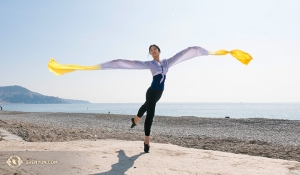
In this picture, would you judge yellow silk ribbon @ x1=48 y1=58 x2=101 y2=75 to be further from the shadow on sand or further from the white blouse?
the shadow on sand

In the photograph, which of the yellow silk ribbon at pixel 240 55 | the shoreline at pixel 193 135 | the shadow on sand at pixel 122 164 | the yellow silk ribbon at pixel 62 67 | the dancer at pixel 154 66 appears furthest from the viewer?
the shoreline at pixel 193 135

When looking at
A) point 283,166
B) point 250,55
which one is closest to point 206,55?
point 250,55

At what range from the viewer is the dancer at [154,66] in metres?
5.39

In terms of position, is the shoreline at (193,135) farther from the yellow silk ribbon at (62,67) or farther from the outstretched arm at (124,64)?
the outstretched arm at (124,64)

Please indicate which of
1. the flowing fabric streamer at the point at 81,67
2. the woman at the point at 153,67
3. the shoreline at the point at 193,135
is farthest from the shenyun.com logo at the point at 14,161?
the shoreline at the point at 193,135

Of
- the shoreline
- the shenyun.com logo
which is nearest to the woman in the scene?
the shenyun.com logo

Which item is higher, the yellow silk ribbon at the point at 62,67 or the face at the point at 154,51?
the face at the point at 154,51

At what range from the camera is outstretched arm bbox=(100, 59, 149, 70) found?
5.51 meters

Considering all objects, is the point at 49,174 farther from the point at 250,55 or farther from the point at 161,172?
the point at 250,55

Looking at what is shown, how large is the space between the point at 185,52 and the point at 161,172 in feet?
10.0

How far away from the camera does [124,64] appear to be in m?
5.58

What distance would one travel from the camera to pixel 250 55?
5695 mm

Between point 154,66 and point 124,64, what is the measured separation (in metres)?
0.70

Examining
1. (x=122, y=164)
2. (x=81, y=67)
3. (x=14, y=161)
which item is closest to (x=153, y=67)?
(x=81, y=67)
